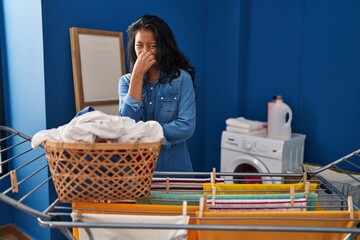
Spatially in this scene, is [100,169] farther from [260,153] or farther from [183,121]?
[260,153]

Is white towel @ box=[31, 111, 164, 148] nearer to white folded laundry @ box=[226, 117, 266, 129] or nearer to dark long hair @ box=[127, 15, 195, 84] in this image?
dark long hair @ box=[127, 15, 195, 84]

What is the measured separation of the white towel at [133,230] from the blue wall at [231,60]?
1463 millimetres

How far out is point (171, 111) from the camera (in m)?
1.46

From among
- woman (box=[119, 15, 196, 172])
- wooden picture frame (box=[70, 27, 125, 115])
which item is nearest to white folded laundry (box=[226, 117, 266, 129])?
wooden picture frame (box=[70, 27, 125, 115])

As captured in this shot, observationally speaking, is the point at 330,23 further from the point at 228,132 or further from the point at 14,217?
the point at 14,217

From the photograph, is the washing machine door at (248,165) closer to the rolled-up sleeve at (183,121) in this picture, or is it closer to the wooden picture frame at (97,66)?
the wooden picture frame at (97,66)

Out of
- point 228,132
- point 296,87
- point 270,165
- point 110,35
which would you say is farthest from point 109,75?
point 296,87

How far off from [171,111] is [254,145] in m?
1.29

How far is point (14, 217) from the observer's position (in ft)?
8.59

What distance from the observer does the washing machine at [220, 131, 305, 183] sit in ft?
8.10

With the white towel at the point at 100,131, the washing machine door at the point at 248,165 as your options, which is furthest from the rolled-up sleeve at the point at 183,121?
the washing machine door at the point at 248,165

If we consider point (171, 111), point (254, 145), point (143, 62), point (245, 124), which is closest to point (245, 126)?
point (245, 124)

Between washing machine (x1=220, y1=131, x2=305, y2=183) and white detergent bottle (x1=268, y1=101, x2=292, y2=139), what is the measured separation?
7 cm

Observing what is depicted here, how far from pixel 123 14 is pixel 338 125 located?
1810mm
